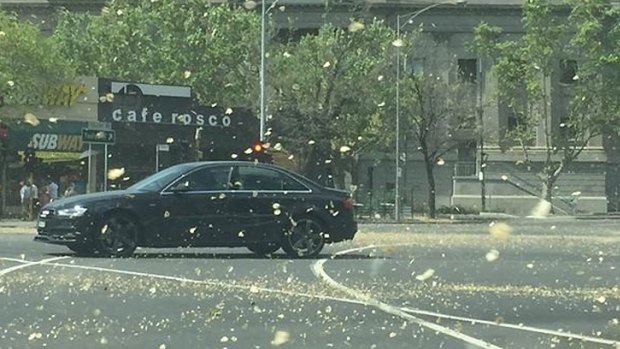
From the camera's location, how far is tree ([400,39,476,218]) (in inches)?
1753

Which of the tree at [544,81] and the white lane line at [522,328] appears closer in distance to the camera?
the white lane line at [522,328]

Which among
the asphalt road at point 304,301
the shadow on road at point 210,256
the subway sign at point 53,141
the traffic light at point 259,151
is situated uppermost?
the subway sign at point 53,141

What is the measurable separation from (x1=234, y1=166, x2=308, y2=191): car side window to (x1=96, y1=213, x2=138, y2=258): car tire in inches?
67.8

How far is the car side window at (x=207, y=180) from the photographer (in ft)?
50.2

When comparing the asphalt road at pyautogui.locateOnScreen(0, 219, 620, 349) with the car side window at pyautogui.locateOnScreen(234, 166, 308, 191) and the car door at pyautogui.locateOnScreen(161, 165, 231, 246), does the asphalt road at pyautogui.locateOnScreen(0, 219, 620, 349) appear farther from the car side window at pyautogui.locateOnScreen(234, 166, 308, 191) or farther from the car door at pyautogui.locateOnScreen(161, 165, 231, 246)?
the car side window at pyautogui.locateOnScreen(234, 166, 308, 191)

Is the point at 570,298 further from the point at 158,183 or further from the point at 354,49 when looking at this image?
the point at 354,49

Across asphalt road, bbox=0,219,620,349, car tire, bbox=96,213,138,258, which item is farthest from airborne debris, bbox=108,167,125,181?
car tire, bbox=96,213,138,258

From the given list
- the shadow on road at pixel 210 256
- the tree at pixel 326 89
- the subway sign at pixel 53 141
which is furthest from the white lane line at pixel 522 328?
the tree at pixel 326 89

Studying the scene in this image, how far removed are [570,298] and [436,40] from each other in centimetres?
4901

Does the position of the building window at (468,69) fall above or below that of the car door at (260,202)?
above

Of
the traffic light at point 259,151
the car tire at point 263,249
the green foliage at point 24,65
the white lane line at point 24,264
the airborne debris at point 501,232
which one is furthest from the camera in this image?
the green foliage at point 24,65

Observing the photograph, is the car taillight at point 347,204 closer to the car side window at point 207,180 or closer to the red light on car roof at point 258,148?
the car side window at point 207,180

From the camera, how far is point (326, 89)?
41.8 m

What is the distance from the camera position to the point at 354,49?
138ft
